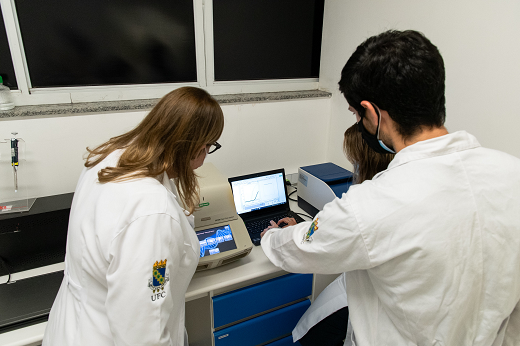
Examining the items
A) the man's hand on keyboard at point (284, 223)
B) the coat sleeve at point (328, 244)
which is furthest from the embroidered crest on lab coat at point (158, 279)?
the man's hand on keyboard at point (284, 223)

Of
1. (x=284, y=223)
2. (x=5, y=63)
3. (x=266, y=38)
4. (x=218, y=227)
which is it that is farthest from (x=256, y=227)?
(x=5, y=63)

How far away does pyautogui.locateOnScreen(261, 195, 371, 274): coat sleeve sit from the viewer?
32.3 inches

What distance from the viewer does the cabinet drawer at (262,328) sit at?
1.40 metres

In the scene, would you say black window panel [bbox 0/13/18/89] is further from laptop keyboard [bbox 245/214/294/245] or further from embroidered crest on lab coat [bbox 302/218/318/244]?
embroidered crest on lab coat [bbox 302/218/318/244]

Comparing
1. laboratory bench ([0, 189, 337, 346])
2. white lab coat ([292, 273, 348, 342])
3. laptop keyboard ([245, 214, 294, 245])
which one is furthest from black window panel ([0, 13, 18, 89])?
white lab coat ([292, 273, 348, 342])

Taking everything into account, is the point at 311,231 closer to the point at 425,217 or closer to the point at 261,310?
the point at 425,217

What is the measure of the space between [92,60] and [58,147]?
0.46 metres

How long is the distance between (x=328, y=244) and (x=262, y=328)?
2.63 feet

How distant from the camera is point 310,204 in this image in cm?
174

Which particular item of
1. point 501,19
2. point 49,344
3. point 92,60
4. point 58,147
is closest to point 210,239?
point 49,344

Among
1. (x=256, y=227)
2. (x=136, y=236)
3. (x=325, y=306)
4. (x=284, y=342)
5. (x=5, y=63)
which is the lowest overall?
(x=284, y=342)

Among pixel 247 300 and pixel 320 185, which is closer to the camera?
pixel 247 300

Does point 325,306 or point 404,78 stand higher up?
point 404,78

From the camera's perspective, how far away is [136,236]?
29.5 inches
